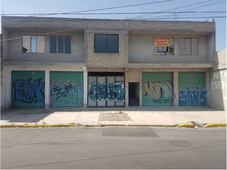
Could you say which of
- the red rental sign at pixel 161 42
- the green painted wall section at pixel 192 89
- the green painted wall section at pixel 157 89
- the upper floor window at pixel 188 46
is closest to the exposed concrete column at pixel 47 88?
the green painted wall section at pixel 157 89

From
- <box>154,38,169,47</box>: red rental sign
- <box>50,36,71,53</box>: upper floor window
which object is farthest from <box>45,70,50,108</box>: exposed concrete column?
<box>154,38,169,47</box>: red rental sign

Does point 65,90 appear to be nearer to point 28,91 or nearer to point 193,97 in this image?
point 28,91

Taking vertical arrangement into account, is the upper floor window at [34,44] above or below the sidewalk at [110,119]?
above

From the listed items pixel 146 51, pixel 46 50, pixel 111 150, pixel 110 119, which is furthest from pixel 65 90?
pixel 111 150

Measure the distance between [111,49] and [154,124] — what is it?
301 inches

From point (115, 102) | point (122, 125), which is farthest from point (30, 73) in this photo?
point (122, 125)

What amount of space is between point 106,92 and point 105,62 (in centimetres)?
290

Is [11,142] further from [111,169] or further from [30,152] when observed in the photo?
[111,169]

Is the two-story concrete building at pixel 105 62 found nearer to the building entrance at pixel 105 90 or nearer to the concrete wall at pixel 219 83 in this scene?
the building entrance at pixel 105 90

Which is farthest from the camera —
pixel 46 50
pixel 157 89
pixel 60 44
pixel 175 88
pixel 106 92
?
pixel 157 89

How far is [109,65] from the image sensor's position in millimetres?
12438

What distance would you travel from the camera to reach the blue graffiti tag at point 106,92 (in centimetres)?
1349

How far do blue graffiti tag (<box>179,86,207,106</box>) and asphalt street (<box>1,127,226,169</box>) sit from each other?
25.8 ft

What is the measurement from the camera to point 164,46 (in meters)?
13.8
